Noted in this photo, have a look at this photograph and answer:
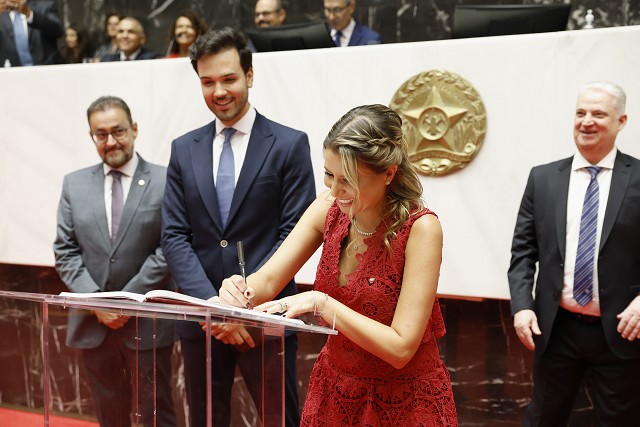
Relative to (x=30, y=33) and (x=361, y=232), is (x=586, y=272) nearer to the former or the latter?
(x=361, y=232)

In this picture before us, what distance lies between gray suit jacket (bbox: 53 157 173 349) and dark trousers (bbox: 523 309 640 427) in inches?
67.1

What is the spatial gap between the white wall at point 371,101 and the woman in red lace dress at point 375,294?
1707 millimetres

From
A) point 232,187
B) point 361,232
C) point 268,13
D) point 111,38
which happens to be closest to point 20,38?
point 111,38

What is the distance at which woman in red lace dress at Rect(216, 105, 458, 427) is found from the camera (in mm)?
1853

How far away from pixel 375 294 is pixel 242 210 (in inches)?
45.4

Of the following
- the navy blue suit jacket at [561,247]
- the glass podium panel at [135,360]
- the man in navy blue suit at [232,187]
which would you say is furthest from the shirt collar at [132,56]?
the glass podium panel at [135,360]

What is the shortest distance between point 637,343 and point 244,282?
1.78m

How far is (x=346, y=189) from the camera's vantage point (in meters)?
1.90

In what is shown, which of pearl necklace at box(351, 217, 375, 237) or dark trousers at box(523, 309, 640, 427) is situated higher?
pearl necklace at box(351, 217, 375, 237)

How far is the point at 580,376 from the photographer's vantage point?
320cm

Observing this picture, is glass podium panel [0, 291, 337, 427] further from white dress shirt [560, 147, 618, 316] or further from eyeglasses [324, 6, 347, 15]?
eyeglasses [324, 6, 347, 15]

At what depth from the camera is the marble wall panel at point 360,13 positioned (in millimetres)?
5996

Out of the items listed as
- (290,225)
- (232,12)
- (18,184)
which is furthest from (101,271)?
(232,12)

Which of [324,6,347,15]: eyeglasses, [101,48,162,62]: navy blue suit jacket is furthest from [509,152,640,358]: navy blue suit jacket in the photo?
[101,48,162,62]: navy blue suit jacket
